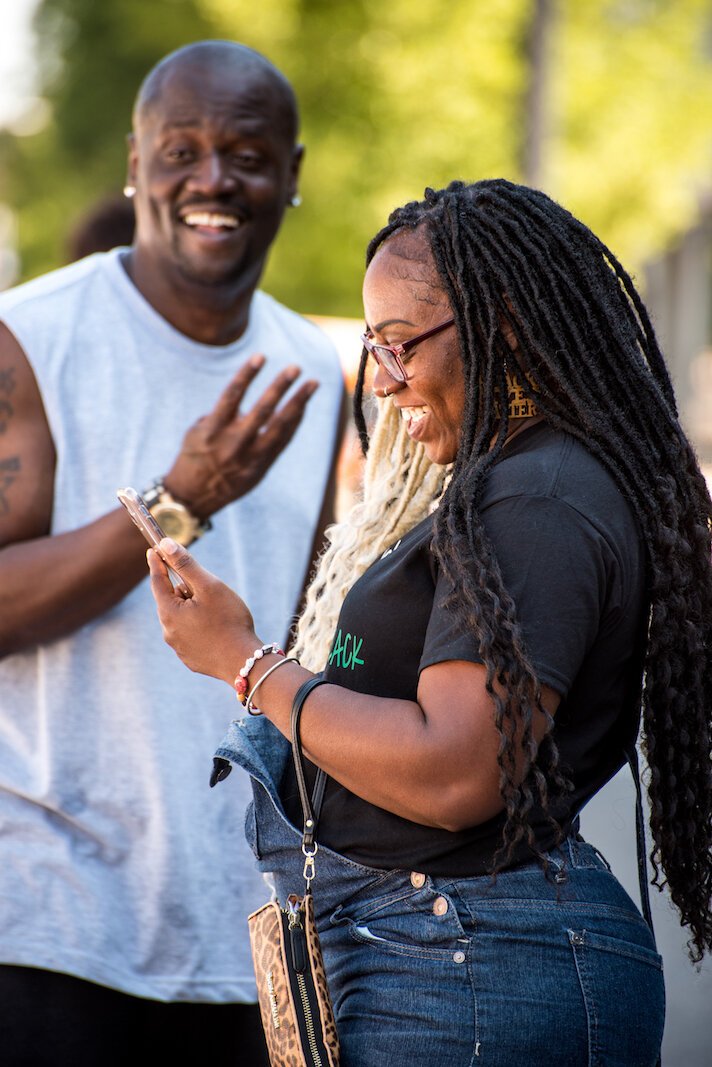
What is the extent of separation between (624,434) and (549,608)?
360 millimetres

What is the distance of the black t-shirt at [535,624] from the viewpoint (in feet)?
6.25

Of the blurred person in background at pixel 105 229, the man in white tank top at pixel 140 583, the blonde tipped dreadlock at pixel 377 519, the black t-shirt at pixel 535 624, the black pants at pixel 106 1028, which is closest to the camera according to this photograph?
the black t-shirt at pixel 535 624

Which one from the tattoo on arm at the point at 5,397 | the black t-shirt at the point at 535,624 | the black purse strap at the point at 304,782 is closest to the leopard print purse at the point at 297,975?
the black purse strap at the point at 304,782

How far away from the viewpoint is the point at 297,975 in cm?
208

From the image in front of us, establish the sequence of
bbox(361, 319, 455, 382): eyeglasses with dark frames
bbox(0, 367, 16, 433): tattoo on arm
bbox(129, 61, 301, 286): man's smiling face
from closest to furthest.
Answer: bbox(361, 319, 455, 382): eyeglasses with dark frames
bbox(0, 367, 16, 433): tattoo on arm
bbox(129, 61, 301, 286): man's smiling face

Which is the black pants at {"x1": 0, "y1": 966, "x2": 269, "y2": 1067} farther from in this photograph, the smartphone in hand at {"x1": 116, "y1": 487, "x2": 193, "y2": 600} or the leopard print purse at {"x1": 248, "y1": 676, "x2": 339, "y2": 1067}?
the smartphone in hand at {"x1": 116, "y1": 487, "x2": 193, "y2": 600}

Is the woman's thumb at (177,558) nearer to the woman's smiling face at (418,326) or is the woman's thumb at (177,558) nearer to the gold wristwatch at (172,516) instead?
the woman's smiling face at (418,326)

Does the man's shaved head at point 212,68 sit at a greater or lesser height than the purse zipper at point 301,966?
greater

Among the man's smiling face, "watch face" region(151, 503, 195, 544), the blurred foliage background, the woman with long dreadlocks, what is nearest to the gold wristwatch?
"watch face" region(151, 503, 195, 544)

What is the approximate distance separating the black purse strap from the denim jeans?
4cm

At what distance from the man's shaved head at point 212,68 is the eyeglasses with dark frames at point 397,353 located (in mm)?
1544

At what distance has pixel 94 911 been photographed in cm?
294

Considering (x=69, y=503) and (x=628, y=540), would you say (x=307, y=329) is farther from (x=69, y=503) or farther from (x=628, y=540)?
(x=628, y=540)

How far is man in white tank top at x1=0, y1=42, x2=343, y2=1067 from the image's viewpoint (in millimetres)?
2947
